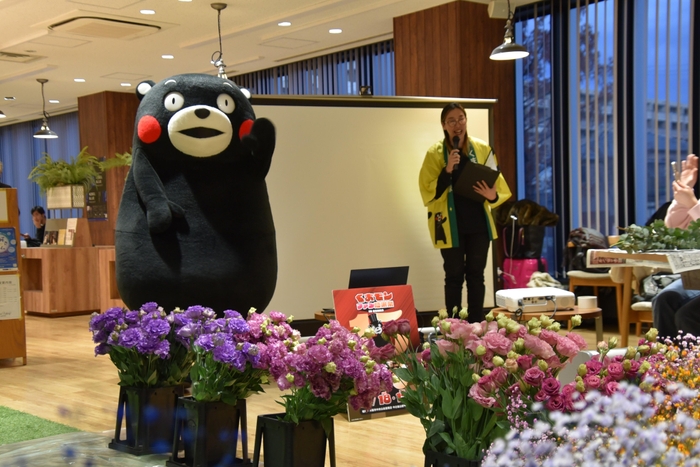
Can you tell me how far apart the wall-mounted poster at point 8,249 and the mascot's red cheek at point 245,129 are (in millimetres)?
2272

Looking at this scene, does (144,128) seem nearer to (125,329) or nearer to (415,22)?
(125,329)

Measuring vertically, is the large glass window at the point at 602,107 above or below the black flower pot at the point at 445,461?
above

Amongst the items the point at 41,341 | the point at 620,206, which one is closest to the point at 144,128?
the point at 41,341

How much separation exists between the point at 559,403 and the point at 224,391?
1386 mm

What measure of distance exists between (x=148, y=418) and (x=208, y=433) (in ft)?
1.28

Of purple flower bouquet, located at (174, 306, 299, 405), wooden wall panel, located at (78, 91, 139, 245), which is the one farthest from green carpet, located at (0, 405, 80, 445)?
wooden wall panel, located at (78, 91, 139, 245)

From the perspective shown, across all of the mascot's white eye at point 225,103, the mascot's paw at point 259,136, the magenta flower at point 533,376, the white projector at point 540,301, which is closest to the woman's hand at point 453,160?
the white projector at point 540,301

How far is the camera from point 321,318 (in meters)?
4.46

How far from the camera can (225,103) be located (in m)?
3.85

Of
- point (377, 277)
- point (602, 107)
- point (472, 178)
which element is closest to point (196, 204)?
point (377, 277)

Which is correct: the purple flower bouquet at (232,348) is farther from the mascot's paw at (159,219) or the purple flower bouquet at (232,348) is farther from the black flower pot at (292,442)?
the mascot's paw at (159,219)

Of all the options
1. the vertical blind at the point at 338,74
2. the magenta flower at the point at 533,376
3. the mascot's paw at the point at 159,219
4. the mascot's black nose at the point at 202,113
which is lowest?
the magenta flower at the point at 533,376

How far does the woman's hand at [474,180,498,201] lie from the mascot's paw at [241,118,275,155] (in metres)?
1.38

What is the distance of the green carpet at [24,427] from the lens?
3.44 metres
